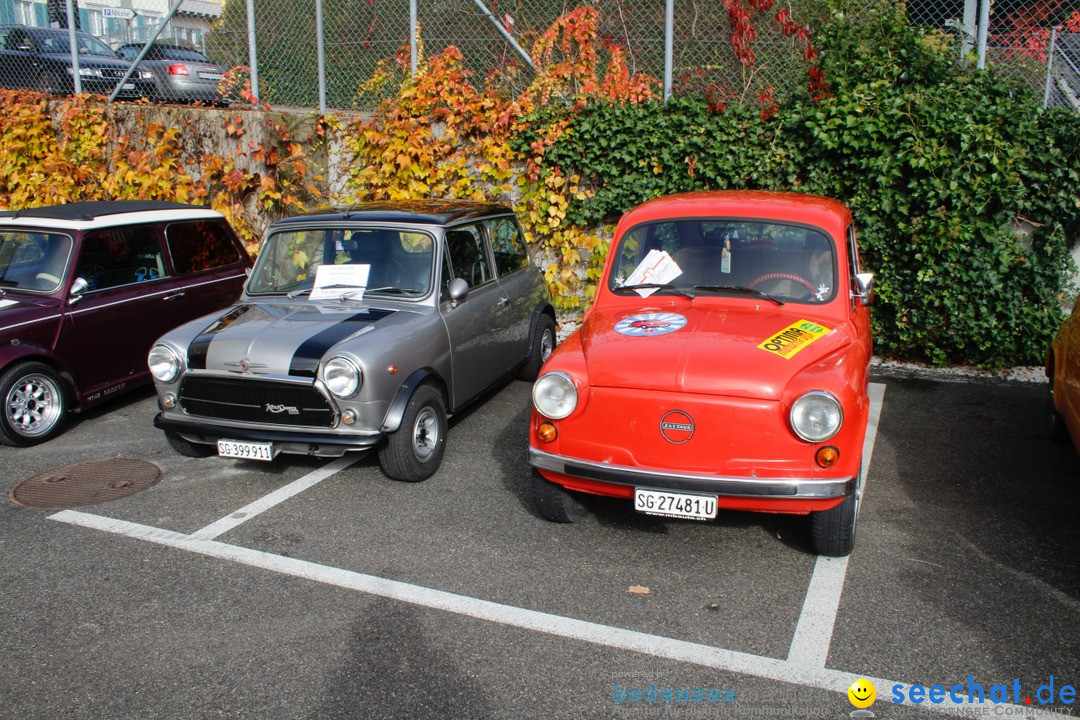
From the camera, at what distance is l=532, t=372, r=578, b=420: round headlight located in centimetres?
429

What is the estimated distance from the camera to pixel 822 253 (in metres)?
5.09

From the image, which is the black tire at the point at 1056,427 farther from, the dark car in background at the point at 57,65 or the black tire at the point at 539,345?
the dark car in background at the point at 57,65

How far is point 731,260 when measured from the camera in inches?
203

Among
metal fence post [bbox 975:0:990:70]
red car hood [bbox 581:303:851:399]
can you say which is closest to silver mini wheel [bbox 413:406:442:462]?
red car hood [bbox 581:303:851:399]

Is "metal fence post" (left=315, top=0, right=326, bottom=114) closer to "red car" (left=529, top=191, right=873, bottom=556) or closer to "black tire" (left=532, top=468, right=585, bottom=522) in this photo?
"red car" (left=529, top=191, right=873, bottom=556)

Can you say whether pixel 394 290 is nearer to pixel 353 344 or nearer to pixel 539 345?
pixel 353 344

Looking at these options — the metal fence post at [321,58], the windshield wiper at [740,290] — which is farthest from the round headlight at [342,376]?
the metal fence post at [321,58]

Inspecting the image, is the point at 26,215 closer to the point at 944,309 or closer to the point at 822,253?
the point at 822,253

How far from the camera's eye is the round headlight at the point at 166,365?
17.9ft

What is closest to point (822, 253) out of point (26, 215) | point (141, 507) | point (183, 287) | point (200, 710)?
point (200, 710)

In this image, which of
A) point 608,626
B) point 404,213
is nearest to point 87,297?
point 404,213

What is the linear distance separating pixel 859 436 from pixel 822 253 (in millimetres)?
1399

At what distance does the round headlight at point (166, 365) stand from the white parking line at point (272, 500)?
0.99m

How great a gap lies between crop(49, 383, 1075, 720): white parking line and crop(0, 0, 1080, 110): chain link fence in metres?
6.22
